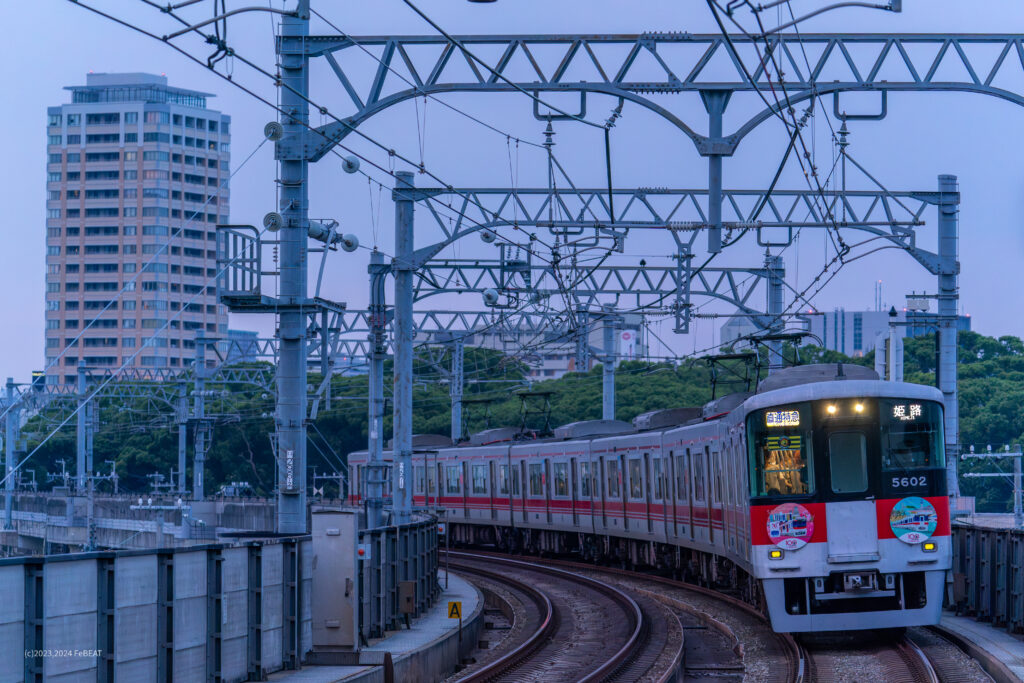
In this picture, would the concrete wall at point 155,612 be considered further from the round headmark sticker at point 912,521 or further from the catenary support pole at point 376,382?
the catenary support pole at point 376,382

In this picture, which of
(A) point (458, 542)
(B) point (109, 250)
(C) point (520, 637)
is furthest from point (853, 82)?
(B) point (109, 250)

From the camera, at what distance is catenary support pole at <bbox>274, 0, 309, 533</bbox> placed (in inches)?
663

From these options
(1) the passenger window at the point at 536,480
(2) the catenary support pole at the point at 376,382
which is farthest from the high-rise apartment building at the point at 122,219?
(2) the catenary support pole at the point at 376,382

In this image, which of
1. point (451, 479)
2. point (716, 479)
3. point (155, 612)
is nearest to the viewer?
point (155, 612)

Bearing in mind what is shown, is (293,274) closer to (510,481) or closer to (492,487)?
(510,481)

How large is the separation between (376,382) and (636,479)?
208 inches

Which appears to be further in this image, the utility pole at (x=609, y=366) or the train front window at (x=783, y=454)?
the utility pole at (x=609, y=366)

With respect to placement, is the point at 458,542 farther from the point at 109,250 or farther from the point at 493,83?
the point at 109,250

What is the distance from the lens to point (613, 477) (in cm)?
3033

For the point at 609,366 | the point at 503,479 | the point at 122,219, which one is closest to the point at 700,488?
the point at 503,479

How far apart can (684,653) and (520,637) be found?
11.4 ft

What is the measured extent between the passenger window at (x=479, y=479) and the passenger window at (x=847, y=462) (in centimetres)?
2271

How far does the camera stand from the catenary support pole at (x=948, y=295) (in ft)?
92.9

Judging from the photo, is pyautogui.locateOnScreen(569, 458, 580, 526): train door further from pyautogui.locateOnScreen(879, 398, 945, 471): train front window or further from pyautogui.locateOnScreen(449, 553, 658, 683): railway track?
pyautogui.locateOnScreen(879, 398, 945, 471): train front window
